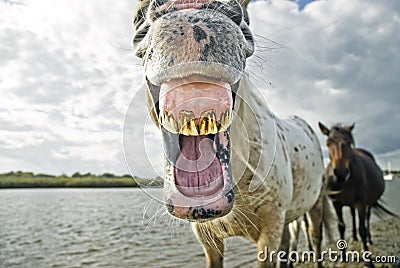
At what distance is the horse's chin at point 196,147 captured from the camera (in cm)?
125

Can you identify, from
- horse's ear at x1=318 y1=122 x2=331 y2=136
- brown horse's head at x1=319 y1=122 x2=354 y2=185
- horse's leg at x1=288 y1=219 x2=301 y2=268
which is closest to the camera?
horse's leg at x1=288 y1=219 x2=301 y2=268

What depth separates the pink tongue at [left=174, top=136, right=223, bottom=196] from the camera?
4.31 ft

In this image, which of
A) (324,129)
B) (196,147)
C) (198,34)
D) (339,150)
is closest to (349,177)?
(339,150)

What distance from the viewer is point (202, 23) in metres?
1.27

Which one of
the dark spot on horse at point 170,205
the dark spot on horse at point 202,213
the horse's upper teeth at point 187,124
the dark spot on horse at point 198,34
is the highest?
the dark spot on horse at point 198,34

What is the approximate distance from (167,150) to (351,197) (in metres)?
5.03

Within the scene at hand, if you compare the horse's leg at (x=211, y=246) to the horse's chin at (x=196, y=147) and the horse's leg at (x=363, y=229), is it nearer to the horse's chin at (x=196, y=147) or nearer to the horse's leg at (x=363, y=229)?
the horse's chin at (x=196, y=147)

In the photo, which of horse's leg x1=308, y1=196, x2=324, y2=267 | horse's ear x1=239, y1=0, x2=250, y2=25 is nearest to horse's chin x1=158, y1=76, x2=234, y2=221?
horse's ear x1=239, y1=0, x2=250, y2=25

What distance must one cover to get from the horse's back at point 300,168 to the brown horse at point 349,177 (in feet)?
4.21

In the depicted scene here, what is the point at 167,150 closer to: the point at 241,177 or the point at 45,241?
the point at 241,177

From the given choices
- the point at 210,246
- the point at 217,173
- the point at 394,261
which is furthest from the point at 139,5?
the point at 394,261

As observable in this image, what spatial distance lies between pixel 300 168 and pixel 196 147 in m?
1.93

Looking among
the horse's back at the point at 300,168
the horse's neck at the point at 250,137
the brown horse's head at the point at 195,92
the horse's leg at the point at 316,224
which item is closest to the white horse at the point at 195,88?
the brown horse's head at the point at 195,92

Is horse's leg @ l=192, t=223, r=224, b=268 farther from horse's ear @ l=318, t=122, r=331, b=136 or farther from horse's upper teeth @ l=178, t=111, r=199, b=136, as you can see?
horse's ear @ l=318, t=122, r=331, b=136
